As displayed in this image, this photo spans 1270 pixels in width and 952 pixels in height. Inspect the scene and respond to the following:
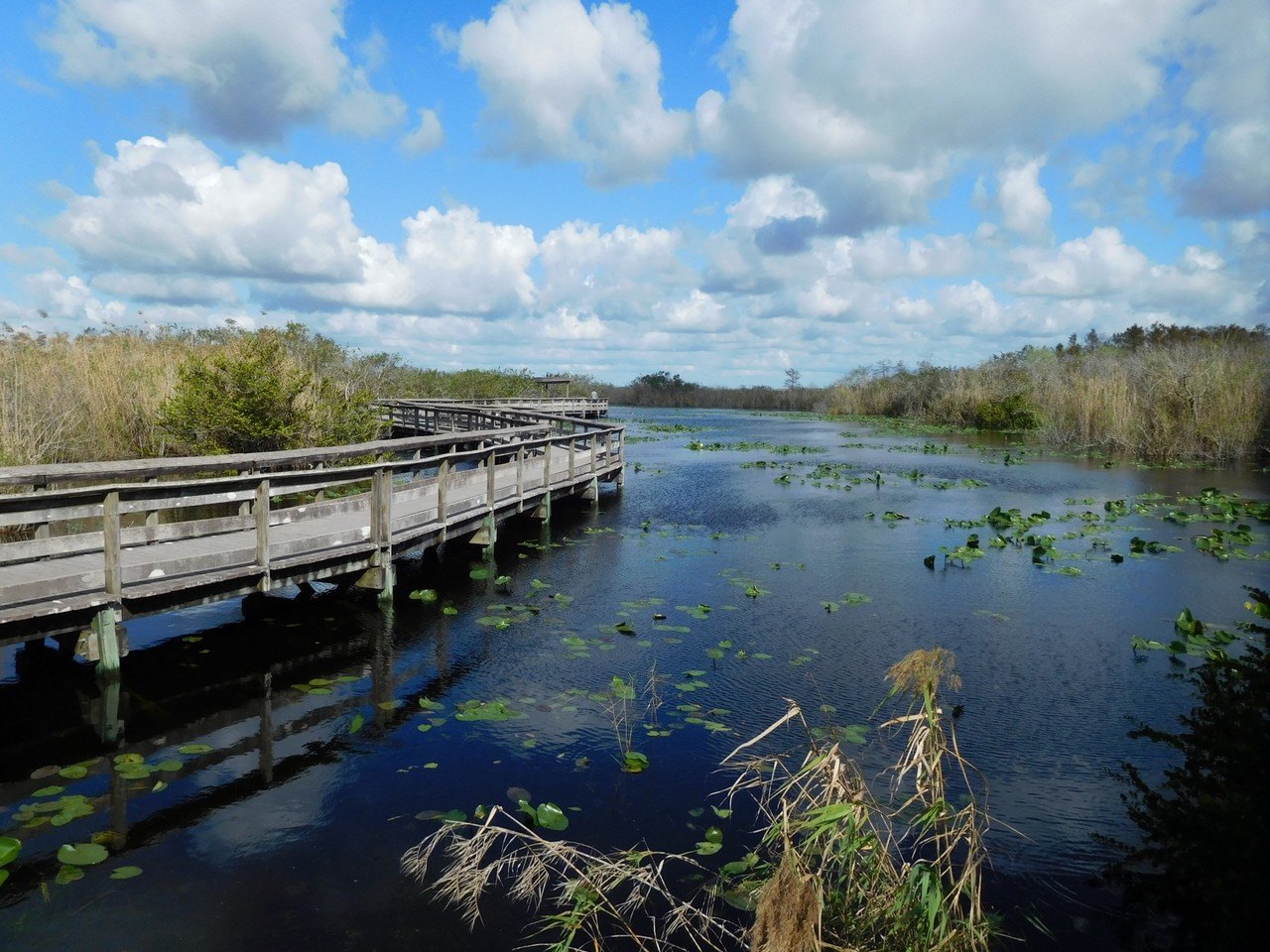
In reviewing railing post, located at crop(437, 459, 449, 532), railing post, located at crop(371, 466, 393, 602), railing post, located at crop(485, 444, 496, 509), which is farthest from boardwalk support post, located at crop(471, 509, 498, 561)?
railing post, located at crop(371, 466, 393, 602)

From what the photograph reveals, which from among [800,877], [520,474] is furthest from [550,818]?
[520,474]

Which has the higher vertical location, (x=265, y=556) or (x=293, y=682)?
(x=265, y=556)

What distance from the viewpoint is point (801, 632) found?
9.15 metres

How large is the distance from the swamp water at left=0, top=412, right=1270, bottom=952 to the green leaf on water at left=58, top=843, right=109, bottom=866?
0.29 ft

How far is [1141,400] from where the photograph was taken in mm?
31031

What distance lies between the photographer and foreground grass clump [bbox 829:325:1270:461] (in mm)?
27484

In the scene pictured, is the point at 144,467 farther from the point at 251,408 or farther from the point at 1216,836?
the point at 1216,836

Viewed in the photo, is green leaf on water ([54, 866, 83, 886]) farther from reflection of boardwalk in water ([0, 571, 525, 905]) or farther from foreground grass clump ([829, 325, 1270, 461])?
→ foreground grass clump ([829, 325, 1270, 461])

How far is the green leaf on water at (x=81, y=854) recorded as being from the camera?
14.9 feet

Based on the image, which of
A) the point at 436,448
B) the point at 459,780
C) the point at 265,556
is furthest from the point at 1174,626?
the point at 436,448

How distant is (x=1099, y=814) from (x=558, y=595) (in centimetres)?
683

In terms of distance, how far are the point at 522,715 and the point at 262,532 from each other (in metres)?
3.37

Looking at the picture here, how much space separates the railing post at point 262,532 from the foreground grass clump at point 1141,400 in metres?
31.0

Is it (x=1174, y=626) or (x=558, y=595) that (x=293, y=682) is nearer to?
(x=558, y=595)
